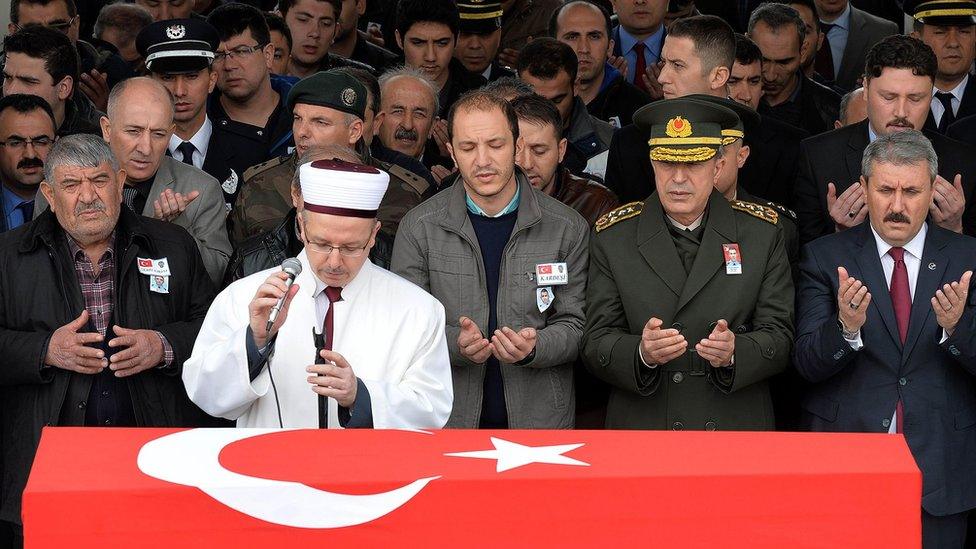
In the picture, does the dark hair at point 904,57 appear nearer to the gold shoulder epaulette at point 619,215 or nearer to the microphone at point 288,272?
the gold shoulder epaulette at point 619,215

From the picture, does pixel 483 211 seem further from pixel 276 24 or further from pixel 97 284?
pixel 276 24

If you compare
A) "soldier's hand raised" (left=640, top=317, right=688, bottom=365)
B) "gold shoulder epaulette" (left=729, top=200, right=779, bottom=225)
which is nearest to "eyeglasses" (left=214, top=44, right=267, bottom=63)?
"gold shoulder epaulette" (left=729, top=200, right=779, bottom=225)

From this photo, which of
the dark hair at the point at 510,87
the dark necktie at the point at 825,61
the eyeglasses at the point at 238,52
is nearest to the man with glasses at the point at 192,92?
the eyeglasses at the point at 238,52

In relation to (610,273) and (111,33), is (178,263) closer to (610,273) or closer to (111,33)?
(610,273)

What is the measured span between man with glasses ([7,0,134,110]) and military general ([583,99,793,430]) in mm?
3990

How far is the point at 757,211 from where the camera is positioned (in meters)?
5.77

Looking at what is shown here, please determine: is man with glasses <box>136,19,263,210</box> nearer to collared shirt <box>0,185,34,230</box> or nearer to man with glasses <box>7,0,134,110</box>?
collared shirt <box>0,185,34,230</box>

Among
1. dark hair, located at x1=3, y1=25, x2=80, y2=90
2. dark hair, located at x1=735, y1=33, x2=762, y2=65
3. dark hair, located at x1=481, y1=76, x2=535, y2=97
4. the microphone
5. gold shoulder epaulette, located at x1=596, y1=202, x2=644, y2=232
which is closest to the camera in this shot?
the microphone

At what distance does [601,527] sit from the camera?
3.90 metres

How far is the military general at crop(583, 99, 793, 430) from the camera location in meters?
5.56

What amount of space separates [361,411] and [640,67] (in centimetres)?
531

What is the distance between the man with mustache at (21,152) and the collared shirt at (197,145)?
598mm

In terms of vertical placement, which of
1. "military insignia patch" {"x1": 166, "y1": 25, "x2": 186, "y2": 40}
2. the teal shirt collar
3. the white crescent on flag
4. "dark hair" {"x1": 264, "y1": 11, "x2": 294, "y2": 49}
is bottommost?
the white crescent on flag

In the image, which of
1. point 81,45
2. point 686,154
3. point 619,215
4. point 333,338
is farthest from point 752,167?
point 81,45
